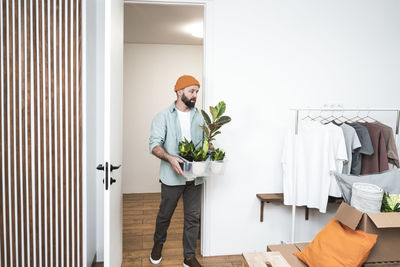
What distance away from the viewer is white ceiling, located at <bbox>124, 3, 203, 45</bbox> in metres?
2.98

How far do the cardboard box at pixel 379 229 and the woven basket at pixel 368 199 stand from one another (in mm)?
97

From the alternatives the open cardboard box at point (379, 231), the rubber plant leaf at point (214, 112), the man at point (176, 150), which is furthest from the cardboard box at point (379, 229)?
the man at point (176, 150)

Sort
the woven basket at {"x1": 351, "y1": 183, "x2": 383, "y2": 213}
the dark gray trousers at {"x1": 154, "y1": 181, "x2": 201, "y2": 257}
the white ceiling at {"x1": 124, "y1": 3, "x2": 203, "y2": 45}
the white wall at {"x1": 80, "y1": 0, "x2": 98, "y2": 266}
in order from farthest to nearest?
the white ceiling at {"x1": 124, "y1": 3, "x2": 203, "y2": 45} < the dark gray trousers at {"x1": 154, "y1": 181, "x2": 201, "y2": 257} < the white wall at {"x1": 80, "y1": 0, "x2": 98, "y2": 266} < the woven basket at {"x1": 351, "y1": 183, "x2": 383, "y2": 213}

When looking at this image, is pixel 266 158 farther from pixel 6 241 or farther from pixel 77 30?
pixel 6 241

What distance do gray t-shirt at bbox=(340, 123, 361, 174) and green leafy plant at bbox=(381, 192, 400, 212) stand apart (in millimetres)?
684

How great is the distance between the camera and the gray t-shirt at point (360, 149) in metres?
2.23

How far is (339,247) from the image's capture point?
1.44 metres

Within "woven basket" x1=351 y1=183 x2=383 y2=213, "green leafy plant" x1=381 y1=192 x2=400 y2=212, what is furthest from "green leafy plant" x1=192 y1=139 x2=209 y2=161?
"green leafy plant" x1=381 y1=192 x2=400 y2=212

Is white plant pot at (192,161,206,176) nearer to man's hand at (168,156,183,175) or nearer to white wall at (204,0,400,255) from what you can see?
man's hand at (168,156,183,175)

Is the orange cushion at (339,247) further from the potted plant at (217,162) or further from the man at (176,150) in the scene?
the man at (176,150)

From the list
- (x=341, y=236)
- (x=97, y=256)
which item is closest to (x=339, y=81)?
(x=341, y=236)

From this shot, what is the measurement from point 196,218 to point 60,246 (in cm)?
104

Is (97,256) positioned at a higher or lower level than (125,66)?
lower

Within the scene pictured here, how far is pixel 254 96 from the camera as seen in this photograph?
2492 mm
